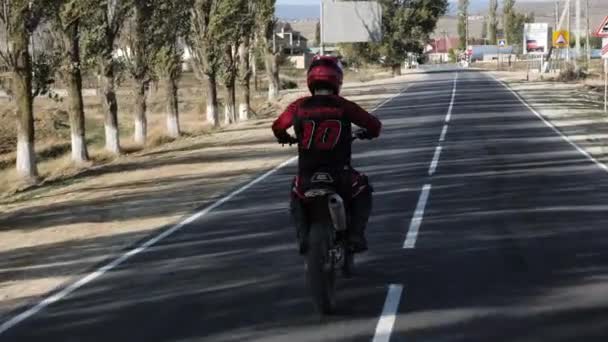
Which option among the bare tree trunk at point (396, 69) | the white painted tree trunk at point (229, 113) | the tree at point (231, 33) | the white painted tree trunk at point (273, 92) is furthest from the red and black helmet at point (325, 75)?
the bare tree trunk at point (396, 69)

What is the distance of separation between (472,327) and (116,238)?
6.16m

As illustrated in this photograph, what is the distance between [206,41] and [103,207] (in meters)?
→ 24.7

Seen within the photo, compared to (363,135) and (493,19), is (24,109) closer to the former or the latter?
(363,135)

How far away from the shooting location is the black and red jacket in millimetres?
7602

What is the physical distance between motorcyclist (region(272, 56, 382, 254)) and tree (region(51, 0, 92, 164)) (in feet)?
57.6

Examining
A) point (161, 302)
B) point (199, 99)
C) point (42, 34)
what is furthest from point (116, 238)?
point (199, 99)

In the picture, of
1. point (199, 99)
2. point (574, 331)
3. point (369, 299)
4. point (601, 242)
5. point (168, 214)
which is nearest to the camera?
point (574, 331)

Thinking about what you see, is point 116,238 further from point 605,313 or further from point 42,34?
point 42,34

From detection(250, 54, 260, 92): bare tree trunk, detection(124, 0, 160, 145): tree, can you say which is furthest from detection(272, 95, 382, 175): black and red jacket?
detection(250, 54, 260, 92): bare tree trunk

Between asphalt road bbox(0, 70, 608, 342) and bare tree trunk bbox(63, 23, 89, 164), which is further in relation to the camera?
bare tree trunk bbox(63, 23, 89, 164)

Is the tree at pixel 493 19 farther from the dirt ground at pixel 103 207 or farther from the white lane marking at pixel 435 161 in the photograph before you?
the white lane marking at pixel 435 161

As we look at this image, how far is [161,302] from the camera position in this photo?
8188 mm

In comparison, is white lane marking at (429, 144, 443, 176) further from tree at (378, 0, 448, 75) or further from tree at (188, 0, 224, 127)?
tree at (378, 0, 448, 75)

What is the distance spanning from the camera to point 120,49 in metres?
33.3
